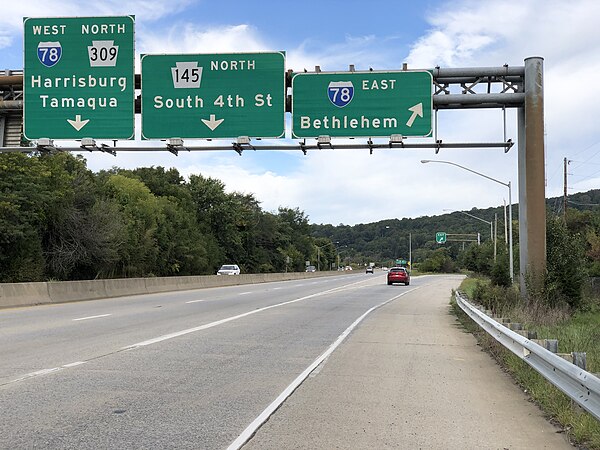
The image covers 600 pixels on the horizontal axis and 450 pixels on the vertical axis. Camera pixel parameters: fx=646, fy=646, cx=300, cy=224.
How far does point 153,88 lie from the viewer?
2084 cm

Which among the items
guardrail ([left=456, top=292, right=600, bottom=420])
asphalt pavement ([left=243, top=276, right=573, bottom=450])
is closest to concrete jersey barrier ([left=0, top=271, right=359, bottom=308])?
asphalt pavement ([left=243, top=276, right=573, bottom=450])

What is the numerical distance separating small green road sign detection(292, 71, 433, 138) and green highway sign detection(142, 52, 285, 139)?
0.88 metres

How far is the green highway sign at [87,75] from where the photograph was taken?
20.6m

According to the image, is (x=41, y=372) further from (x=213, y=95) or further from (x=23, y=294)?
(x=23, y=294)

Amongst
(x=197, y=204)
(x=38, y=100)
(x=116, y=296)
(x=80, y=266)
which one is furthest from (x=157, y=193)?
(x=38, y=100)

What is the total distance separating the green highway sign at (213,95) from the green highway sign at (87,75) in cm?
69

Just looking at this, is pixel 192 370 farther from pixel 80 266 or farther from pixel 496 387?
pixel 80 266

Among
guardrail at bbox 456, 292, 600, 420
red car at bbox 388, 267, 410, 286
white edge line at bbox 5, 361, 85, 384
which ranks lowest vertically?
red car at bbox 388, 267, 410, 286

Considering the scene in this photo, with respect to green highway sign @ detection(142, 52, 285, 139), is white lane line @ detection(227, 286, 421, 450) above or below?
below

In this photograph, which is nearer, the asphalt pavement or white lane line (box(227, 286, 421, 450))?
white lane line (box(227, 286, 421, 450))

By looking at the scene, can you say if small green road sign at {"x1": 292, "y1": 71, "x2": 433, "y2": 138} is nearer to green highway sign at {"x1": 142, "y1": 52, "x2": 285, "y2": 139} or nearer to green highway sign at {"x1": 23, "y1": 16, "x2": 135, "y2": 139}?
green highway sign at {"x1": 142, "y1": 52, "x2": 285, "y2": 139}

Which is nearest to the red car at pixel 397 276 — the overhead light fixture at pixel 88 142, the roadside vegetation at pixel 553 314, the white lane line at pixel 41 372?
the roadside vegetation at pixel 553 314

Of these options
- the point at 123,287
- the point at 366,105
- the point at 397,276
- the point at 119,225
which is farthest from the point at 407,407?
the point at 397,276

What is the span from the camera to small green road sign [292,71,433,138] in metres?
20.5
